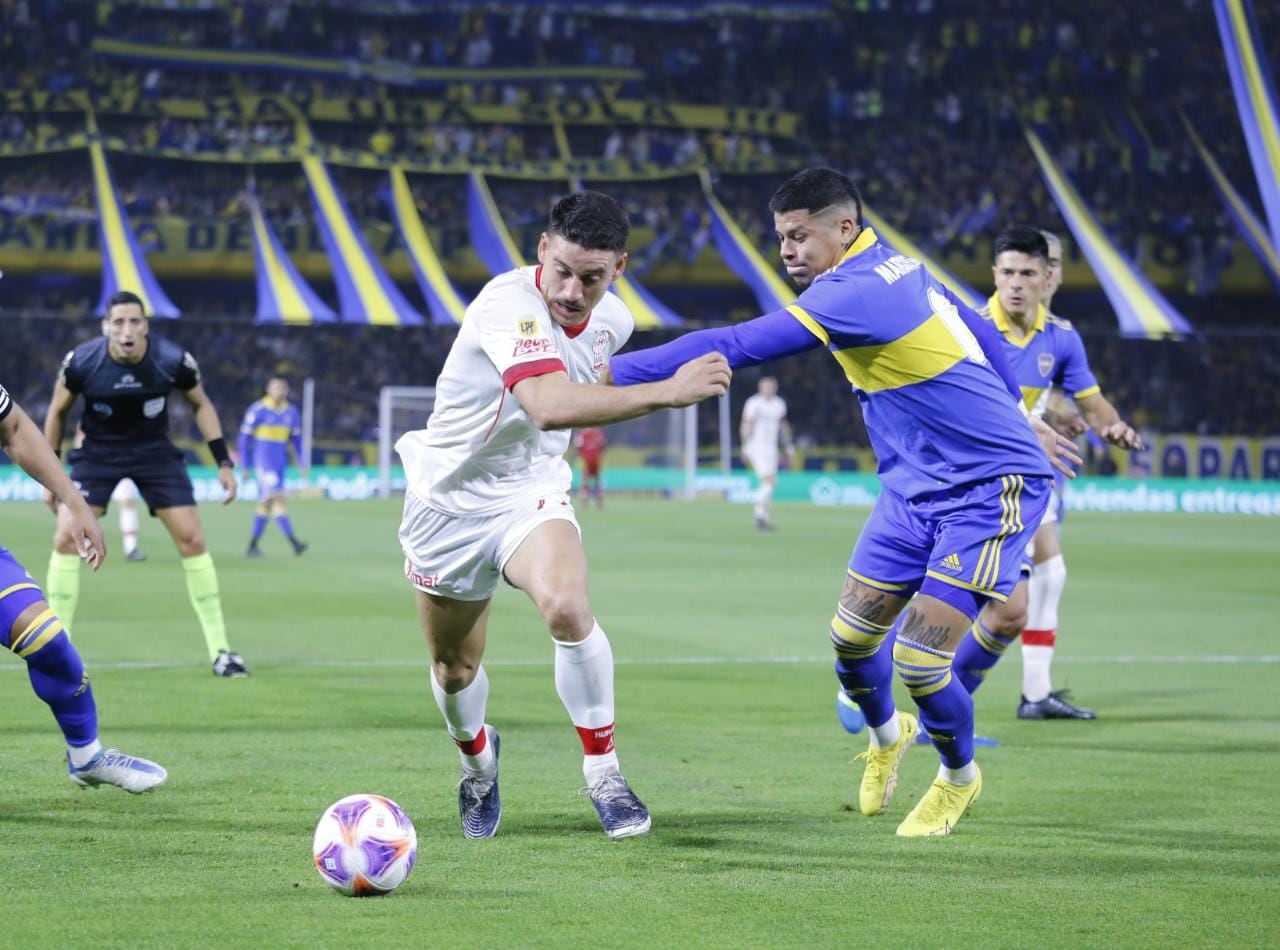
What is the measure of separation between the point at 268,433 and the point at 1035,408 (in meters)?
15.6

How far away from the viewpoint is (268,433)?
902 inches

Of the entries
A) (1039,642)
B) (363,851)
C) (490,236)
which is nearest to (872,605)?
(363,851)

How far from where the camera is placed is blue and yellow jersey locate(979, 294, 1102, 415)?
28.9 ft

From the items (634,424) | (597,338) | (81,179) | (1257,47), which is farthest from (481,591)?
(1257,47)

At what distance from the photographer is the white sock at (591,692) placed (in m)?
5.89

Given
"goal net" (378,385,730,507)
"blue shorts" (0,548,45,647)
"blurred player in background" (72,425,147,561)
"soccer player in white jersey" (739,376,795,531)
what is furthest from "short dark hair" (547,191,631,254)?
"goal net" (378,385,730,507)

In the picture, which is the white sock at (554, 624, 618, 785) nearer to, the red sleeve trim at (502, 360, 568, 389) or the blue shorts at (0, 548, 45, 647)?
the red sleeve trim at (502, 360, 568, 389)

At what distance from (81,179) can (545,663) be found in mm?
31907

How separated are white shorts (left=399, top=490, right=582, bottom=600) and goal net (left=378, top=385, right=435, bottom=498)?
30.0 meters

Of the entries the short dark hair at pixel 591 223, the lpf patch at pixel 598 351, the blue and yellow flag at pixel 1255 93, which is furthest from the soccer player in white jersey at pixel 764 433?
the short dark hair at pixel 591 223

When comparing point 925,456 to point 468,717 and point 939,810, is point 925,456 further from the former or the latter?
point 468,717

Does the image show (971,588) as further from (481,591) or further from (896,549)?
(481,591)

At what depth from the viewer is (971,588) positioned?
596 cm

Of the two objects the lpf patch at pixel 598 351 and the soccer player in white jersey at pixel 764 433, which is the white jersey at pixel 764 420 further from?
the lpf patch at pixel 598 351
